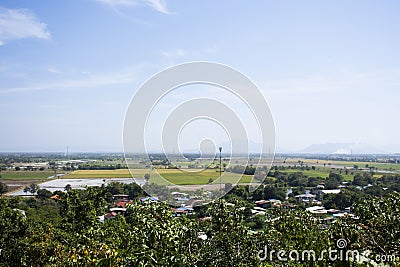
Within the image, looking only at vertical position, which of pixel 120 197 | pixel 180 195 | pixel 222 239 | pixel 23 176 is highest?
pixel 180 195

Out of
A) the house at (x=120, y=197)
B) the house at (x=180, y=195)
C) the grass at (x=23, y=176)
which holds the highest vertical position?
the house at (x=180, y=195)

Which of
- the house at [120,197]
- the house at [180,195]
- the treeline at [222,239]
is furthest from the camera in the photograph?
the house at [120,197]

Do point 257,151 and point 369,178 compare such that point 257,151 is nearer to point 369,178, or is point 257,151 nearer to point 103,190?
point 103,190

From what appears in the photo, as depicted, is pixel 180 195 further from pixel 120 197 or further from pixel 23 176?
pixel 23 176

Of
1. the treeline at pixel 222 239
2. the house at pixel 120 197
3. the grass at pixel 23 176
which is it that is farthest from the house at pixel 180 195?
the grass at pixel 23 176

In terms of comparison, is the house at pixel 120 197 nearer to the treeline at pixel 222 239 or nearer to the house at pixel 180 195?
the house at pixel 180 195

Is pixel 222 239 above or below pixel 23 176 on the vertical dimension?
above

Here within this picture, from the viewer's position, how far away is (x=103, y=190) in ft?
37.6

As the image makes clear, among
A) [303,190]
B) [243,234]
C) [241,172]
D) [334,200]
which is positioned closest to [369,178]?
[303,190]

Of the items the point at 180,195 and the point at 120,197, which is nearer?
the point at 180,195

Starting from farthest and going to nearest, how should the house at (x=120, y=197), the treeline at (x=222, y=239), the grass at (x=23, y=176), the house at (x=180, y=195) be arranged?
the grass at (x=23, y=176) < the house at (x=120, y=197) < the house at (x=180, y=195) < the treeline at (x=222, y=239)

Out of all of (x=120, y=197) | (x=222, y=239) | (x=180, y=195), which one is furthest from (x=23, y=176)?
(x=222, y=239)

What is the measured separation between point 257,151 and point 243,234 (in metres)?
1.90

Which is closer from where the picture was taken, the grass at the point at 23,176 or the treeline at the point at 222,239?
the treeline at the point at 222,239
